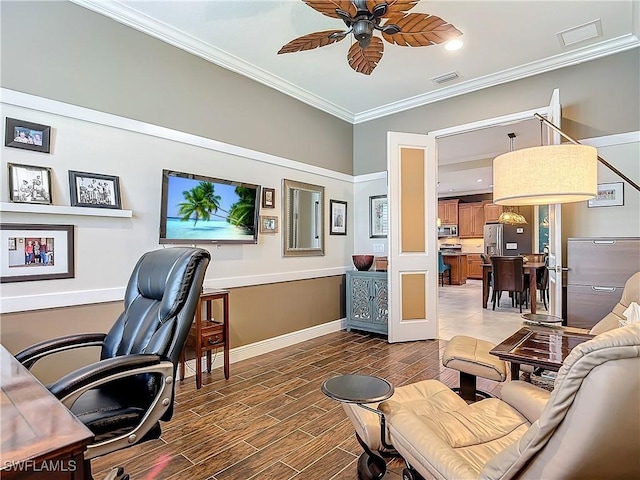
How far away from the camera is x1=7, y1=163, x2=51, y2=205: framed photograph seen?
227 cm

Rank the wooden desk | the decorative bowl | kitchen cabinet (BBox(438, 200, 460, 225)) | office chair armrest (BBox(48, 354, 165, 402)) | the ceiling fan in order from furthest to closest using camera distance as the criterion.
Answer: kitchen cabinet (BBox(438, 200, 460, 225)) < the decorative bowl < the ceiling fan < office chair armrest (BBox(48, 354, 165, 402)) < the wooden desk

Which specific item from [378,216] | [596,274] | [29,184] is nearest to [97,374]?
[29,184]

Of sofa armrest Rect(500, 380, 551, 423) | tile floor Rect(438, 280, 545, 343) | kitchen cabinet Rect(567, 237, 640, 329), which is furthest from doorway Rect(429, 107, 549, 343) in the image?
sofa armrest Rect(500, 380, 551, 423)

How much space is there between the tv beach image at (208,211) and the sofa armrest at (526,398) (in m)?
2.64

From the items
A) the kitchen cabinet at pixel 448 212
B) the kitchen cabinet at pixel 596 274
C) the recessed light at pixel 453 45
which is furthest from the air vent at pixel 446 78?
the kitchen cabinet at pixel 448 212

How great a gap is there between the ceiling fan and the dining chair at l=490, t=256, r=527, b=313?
192 inches

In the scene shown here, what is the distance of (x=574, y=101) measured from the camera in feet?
12.0

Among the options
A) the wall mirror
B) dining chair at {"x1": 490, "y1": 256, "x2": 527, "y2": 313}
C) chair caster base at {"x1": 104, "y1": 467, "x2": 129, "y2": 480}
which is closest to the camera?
chair caster base at {"x1": 104, "y1": 467, "x2": 129, "y2": 480}

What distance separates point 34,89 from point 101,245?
112 centimetres

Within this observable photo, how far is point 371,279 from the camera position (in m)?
4.61

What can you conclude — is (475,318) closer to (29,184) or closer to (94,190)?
(94,190)

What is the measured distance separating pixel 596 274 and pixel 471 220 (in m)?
8.69

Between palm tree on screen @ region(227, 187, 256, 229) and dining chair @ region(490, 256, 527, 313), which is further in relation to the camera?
dining chair @ region(490, 256, 527, 313)

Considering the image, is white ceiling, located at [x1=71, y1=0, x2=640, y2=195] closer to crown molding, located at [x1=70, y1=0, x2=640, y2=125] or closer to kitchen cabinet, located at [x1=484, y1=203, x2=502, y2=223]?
crown molding, located at [x1=70, y1=0, x2=640, y2=125]
